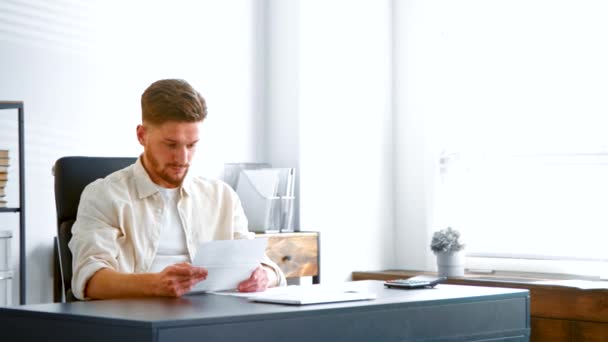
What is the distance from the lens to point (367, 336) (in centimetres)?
188

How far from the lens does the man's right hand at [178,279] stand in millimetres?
2055

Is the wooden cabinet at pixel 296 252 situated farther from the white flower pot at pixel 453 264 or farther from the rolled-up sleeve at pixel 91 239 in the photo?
the rolled-up sleeve at pixel 91 239

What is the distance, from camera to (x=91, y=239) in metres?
2.31

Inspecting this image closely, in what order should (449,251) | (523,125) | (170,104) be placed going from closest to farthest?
1. (170,104)
2. (449,251)
3. (523,125)

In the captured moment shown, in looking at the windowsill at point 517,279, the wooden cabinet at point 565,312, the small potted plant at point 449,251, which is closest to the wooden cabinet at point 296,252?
the windowsill at point 517,279

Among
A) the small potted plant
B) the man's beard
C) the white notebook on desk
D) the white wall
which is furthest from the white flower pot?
the white notebook on desk

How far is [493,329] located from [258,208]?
1.86m

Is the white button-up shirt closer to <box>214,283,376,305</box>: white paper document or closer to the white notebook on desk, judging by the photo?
<box>214,283,376,305</box>: white paper document

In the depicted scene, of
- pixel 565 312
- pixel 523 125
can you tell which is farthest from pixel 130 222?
pixel 523 125

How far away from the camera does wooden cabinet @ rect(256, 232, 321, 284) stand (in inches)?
150

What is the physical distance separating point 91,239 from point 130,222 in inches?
5.4

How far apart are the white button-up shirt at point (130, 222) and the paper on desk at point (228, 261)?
268 millimetres

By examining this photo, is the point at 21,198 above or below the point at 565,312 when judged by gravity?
above

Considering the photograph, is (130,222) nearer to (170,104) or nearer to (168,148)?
(168,148)
